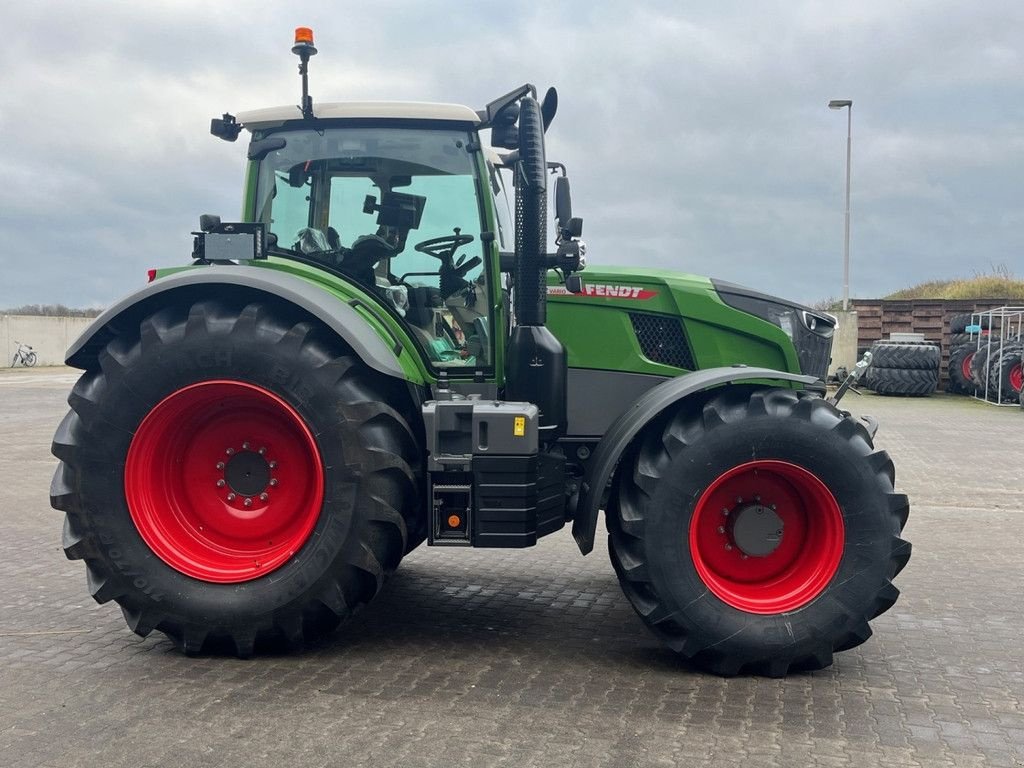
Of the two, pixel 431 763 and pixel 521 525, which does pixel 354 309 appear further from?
pixel 431 763

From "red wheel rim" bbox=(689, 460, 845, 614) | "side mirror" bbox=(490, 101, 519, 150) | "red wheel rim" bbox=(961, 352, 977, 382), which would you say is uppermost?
"side mirror" bbox=(490, 101, 519, 150)

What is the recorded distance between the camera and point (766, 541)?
4426mm

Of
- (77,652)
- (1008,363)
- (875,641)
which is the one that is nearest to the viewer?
(77,652)

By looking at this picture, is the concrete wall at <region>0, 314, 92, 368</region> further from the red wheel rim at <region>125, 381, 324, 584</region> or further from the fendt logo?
the fendt logo

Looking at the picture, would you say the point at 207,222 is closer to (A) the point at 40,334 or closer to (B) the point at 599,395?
(B) the point at 599,395

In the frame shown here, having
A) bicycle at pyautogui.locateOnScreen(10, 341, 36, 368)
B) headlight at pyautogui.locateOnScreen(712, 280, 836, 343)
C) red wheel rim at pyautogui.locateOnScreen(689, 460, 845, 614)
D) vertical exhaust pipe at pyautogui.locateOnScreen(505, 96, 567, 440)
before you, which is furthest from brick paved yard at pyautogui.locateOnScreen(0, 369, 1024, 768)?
Answer: bicycle at pyautogui.locateOnScreen(10, 341, 36, 368)

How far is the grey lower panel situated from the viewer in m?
5.24

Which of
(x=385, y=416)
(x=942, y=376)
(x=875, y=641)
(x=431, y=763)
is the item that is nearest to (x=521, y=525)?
(x=385, y=416)

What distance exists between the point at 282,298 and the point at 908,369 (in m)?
21.2

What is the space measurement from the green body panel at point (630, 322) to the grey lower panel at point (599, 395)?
44 mm

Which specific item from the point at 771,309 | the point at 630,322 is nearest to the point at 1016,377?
the point at 771,309

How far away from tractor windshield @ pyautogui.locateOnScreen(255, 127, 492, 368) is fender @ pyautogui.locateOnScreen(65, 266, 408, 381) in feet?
1.35

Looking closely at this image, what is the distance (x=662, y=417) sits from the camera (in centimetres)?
449

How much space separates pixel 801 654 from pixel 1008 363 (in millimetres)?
19276
